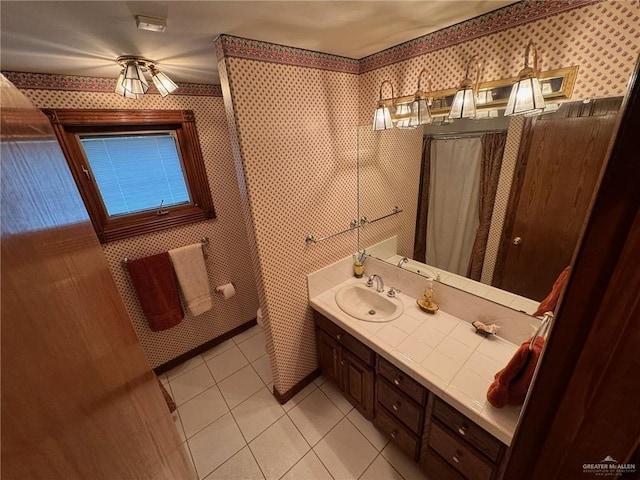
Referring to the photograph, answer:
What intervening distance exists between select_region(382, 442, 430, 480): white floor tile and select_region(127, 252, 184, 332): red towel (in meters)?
1.83

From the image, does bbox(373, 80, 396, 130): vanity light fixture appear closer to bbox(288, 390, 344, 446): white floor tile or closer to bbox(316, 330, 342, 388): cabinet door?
bbox(316, 330, 342, 388): cabinet door

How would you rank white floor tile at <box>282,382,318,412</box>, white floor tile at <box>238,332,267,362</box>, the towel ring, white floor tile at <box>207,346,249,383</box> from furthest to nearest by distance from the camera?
white floor tile at <box>238,332,267,362</box> < white floor tile at <box>207,346,249,383</box> < white floor tile at <box>282,382,318,412</box> < the towel ring

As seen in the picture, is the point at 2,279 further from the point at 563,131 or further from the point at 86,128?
the point at 86,128

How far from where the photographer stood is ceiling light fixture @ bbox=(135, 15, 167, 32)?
0.87 metres

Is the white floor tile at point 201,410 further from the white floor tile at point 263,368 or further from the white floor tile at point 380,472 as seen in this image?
the white floor tile at point 380,472

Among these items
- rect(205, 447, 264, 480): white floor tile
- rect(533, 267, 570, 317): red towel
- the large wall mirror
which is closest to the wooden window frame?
the large wall mirror

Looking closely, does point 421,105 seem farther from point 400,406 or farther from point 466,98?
point 400,406

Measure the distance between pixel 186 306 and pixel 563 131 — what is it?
8.82 ft

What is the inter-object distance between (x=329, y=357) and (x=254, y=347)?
0.97 metres

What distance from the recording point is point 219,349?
2.40m

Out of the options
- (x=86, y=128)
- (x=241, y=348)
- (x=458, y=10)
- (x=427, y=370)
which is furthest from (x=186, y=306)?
(x=458, y=10)

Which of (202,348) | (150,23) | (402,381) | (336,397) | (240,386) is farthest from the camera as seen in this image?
(202,348)

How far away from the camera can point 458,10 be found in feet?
3.38

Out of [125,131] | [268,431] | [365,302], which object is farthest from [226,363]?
[125,131]
